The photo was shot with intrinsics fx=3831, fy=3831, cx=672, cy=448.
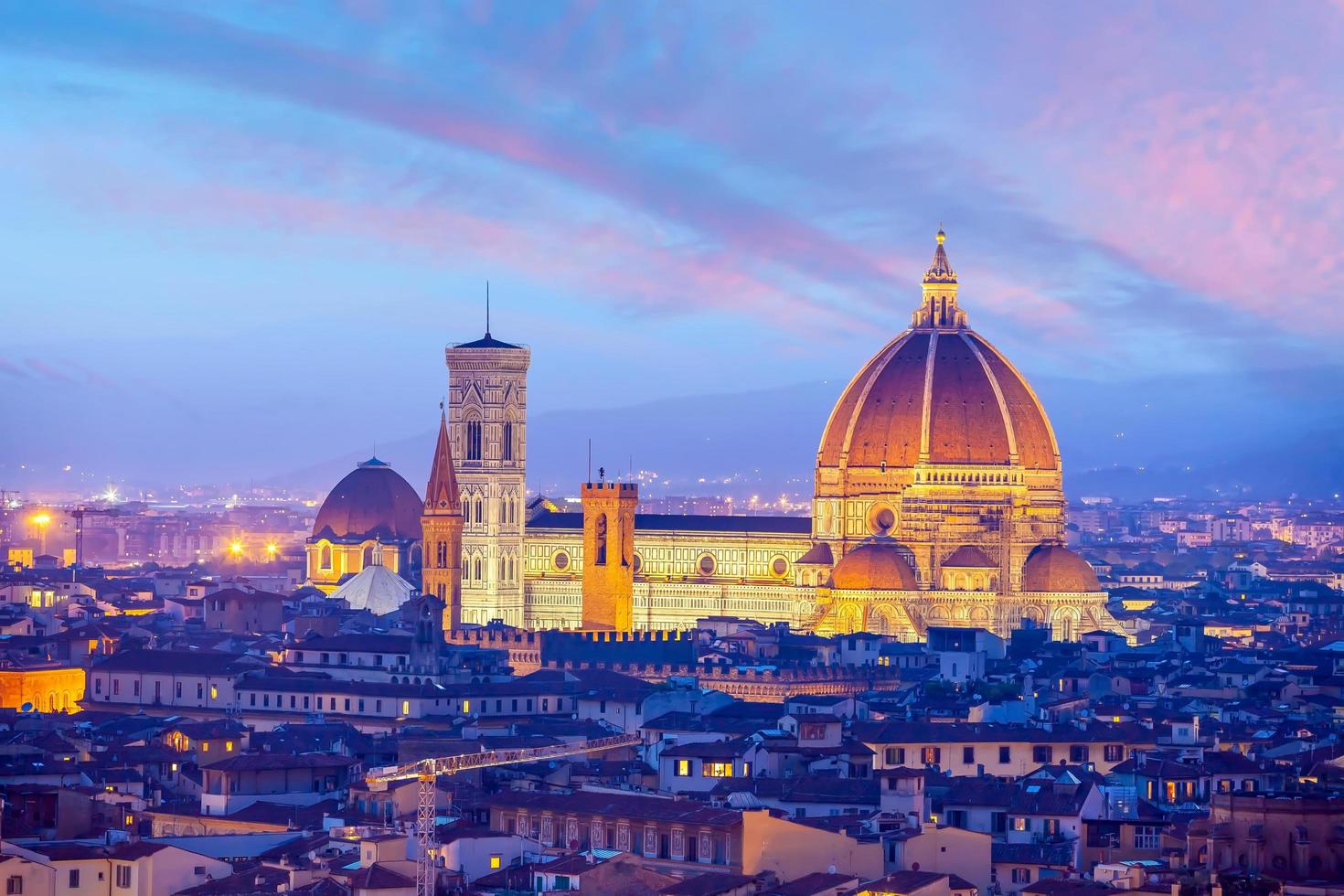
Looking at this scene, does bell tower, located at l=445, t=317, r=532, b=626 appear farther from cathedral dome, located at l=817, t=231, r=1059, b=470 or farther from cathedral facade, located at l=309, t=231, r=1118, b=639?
cathedral dome, located at l=817, t=231, r=1059, b=470

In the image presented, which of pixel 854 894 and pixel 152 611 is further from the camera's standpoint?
pixel 152 611

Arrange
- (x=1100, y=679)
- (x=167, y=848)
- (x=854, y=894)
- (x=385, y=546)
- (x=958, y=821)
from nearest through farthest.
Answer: (x=854, y=894)
(x=167, y=848)
(x=958, y=821)
(x=1100, y=679)
(x=385, y=546)

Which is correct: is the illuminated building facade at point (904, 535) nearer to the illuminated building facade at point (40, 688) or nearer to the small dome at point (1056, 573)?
the small dome at point (1056, 573)

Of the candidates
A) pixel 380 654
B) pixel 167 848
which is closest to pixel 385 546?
pixel 380 654

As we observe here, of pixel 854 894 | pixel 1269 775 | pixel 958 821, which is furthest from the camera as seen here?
pixel 1269 775

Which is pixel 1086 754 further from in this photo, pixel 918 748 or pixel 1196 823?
pixel 1196 823

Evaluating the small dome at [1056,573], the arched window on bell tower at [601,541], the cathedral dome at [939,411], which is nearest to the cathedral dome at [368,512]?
the arched window on bell tower at [601,541]

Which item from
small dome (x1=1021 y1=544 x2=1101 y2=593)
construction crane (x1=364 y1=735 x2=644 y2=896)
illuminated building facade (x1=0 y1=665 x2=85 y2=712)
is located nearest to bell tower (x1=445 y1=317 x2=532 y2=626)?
small dome (x1=1021 y1=544 x2=1101 y2=593)
